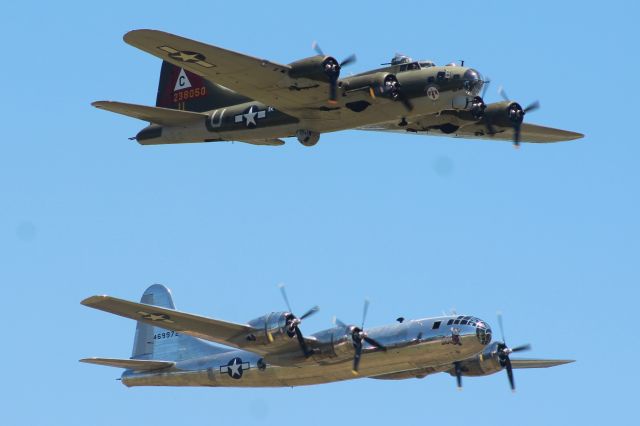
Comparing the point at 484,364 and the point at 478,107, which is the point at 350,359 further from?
the point at 478,107

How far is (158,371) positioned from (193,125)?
43.7 feet

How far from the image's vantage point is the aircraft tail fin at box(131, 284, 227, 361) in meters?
64.4

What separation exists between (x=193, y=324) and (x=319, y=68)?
13370 millimetres

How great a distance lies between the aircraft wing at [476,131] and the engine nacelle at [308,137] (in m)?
2.19

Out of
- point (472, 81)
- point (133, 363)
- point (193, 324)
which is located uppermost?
point (472, 81)

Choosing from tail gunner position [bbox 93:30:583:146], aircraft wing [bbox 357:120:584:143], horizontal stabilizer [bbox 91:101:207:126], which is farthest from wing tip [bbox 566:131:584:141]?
horizontal stabilizer [bbox 91:101:207:126]

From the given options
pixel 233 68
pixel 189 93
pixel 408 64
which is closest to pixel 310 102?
pixel 233 68

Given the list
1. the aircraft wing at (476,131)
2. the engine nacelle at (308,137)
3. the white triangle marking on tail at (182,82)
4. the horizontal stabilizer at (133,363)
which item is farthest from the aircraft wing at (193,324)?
the white triangle marking on tail at (182,82)

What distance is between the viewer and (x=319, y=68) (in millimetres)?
50844

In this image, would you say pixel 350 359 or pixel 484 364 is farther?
pixel 484 364

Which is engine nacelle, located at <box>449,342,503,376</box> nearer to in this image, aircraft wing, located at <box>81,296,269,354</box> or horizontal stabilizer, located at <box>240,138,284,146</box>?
aircraft wing, located at <box>81,296,269,354</box>

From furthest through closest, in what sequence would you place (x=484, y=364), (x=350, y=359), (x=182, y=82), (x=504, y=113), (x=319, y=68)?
(x=484, y=364) < (x=182, y=82) < (x=504, y=113) < (x=350, y=359) < (x=319, y=68)

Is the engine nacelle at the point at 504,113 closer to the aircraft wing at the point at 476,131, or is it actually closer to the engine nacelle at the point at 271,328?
the aircraft wing at the point at 476,131

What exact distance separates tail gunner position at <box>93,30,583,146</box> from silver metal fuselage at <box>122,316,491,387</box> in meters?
8.79
